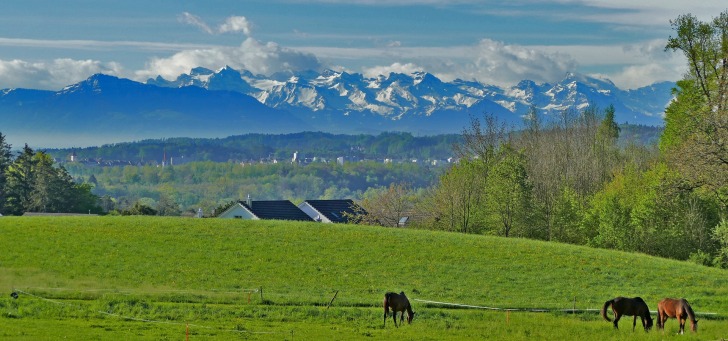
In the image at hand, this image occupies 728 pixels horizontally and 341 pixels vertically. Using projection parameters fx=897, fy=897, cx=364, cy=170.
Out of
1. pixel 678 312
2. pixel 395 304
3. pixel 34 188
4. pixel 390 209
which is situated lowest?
pixel 395 304

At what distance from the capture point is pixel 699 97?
69875mm

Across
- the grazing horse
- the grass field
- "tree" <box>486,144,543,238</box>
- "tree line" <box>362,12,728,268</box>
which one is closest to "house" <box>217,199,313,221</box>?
"tree line" <box>362,12,728,268</box>

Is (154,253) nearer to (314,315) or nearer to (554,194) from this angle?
(314,315)

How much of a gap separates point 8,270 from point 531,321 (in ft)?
101

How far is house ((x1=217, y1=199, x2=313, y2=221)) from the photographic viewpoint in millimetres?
117562

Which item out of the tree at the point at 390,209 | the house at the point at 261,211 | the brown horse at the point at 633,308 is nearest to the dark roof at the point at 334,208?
the house at the point at 261,211

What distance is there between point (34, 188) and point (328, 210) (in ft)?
142

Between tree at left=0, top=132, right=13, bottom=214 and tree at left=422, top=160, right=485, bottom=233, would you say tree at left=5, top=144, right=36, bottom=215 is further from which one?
tree at left=422, top=160, right=485, bottom=233

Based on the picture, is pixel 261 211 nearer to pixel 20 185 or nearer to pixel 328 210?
pixel 328 210

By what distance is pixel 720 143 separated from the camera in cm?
4906

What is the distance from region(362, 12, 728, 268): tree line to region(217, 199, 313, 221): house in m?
12.0

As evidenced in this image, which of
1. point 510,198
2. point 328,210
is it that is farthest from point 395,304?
point 328,210

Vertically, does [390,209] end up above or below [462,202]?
below

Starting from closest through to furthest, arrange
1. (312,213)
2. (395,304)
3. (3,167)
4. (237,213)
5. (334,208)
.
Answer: (395,304)
(237,213)
(3,167)
(312,213)
(334,208)
